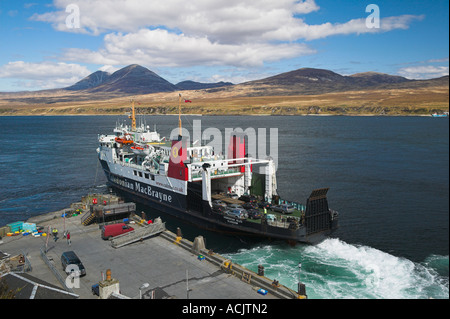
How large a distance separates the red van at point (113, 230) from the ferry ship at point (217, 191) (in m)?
9.75

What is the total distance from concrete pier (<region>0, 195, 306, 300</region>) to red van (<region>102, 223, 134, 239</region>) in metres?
0.79

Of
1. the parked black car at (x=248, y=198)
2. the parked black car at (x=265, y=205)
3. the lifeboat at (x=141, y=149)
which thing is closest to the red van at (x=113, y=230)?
the parked black car at (x=248, y=198)

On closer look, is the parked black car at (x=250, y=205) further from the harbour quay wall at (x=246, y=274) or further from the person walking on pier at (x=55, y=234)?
the person walking on pier at (x=55, y=234)

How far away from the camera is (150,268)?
27547mm

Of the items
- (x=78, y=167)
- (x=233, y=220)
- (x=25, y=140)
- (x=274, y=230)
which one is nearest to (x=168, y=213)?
(x=233, y=220)

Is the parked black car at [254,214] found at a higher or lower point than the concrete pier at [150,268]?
higher

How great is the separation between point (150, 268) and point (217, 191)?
22827 millimetres

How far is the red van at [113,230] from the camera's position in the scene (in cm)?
3391

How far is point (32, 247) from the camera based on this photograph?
32062mm

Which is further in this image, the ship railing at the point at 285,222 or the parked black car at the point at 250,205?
the parked black car at the point at 250,205

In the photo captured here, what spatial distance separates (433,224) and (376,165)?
3399cm

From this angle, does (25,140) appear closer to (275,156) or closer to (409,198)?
(275,156)

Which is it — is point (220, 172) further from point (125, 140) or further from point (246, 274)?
point (246, 274)

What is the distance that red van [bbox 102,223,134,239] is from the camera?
33.9 metres
